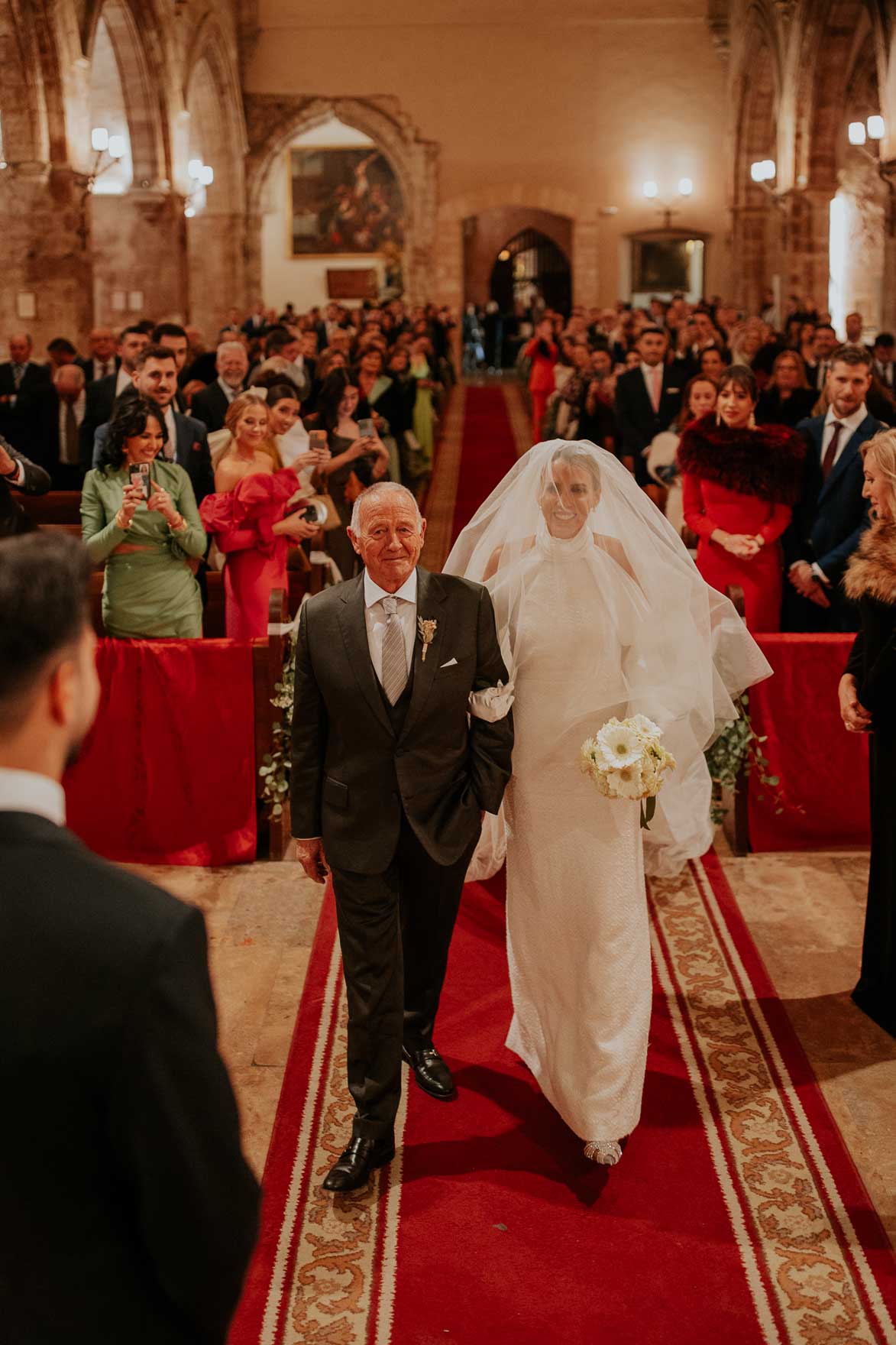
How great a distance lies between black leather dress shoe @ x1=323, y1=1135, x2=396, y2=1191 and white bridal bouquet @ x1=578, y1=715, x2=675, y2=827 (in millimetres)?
1035

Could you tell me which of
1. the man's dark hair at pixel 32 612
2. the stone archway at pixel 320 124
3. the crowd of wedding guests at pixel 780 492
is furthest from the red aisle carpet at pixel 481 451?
the man's dark hair at pixel 32 612

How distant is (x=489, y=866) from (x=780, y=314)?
17.6 m

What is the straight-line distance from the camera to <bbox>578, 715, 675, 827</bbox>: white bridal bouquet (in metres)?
3.33

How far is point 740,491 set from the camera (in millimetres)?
6148

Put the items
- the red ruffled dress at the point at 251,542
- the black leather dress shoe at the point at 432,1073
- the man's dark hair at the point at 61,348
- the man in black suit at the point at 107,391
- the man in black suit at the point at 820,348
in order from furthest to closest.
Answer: the man in black suit at the point at 820,348 → the man's dark hair at the point at 61,348 → the man in black suit at the point at 107,391 → the red ruffled dress at the point at 251,542 → the black leather dress shoe at the point at 432,1073

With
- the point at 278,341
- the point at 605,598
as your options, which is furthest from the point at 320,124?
the point at 605,598

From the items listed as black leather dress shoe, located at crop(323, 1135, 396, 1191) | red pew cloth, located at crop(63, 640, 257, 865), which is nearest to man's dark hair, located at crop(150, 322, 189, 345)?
red pew cloth, located at crop(63, 640, 257, 865)

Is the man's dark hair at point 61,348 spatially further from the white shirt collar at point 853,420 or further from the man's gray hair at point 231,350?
the white shirt collar at point 853,420

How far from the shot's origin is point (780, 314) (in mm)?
20688

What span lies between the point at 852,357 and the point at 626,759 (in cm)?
340

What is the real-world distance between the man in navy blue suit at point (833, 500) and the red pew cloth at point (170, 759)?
8.41ft

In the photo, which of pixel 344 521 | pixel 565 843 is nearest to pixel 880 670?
pixel 565 843

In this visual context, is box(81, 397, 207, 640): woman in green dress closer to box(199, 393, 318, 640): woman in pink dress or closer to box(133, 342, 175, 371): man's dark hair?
box(199, 393, 318, 640): woman in pink dress

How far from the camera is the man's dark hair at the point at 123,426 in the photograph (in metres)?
5.41
